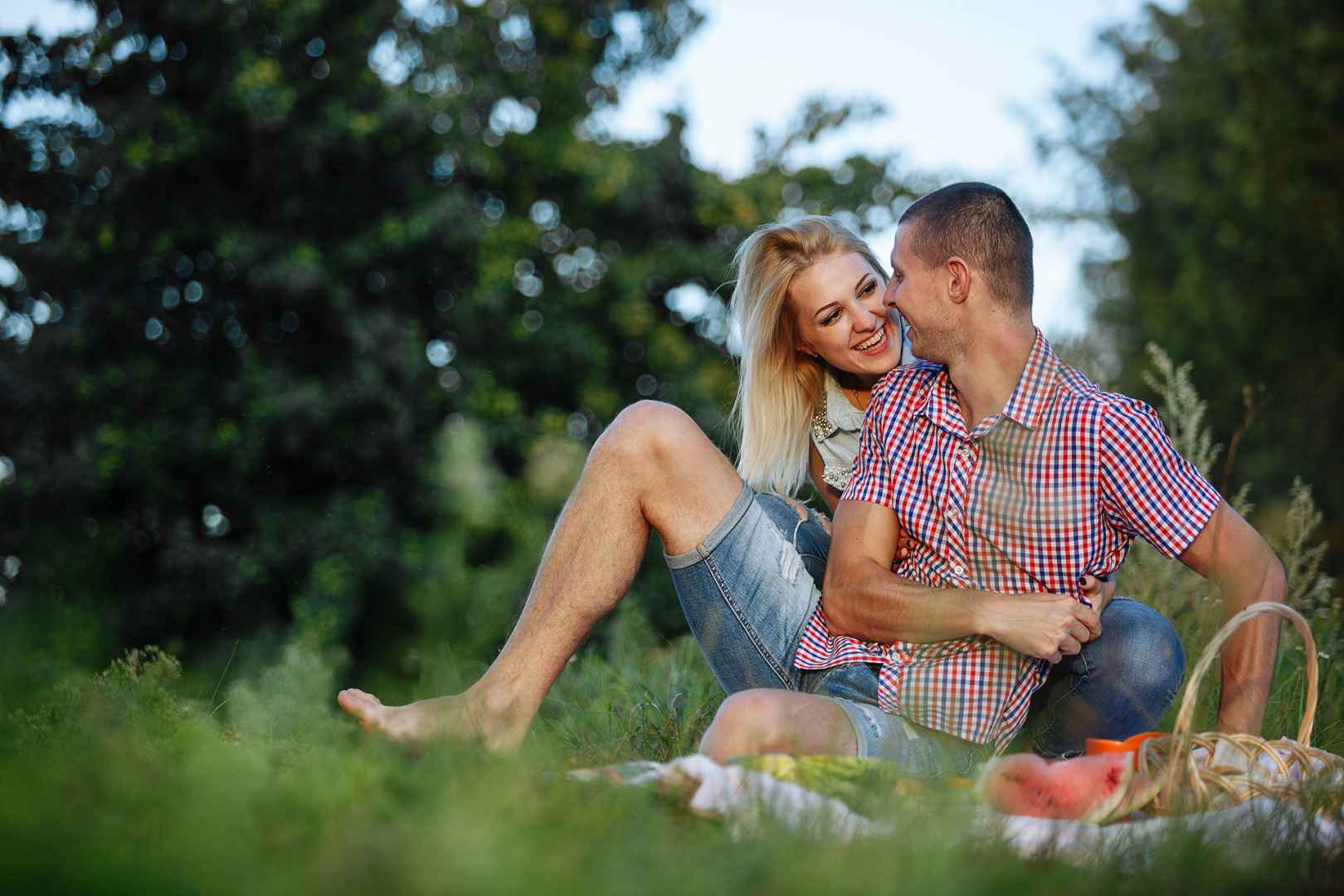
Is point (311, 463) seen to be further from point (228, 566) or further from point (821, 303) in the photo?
point (821, 303)

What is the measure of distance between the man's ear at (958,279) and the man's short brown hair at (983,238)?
0.7 inches

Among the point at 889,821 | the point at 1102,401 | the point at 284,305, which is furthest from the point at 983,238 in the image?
the point at 284,305

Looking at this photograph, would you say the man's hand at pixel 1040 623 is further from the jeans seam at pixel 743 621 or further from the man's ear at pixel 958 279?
the man's ear at pixel 958 279

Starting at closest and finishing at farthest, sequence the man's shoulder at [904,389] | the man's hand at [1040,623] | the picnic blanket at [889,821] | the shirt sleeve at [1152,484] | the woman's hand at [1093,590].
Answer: the picnic blanket at [889,821], the man's hand at [1040,623], the shirt sleeve at [1152,484], the woman's hand at [1093,590], the man's shoulder at [904,389]

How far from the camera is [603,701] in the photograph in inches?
113

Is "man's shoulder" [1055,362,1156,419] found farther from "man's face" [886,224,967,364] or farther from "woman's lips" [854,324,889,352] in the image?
"woman's lips" [854,324,889,352]

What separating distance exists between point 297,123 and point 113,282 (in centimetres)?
204

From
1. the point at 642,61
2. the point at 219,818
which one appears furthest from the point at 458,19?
the point at 219,818

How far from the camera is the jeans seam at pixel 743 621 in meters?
2.19

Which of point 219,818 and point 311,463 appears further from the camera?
point 311,463

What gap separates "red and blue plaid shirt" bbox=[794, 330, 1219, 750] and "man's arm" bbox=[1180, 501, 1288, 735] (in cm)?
5

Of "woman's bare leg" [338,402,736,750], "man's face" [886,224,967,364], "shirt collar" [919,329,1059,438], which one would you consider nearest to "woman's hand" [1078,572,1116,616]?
"shirt collar" [919,329,1059,438]

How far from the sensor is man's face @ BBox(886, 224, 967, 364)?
223cm

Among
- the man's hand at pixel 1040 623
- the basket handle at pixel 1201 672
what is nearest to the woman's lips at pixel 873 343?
the man's hand at pixel 1040 623
